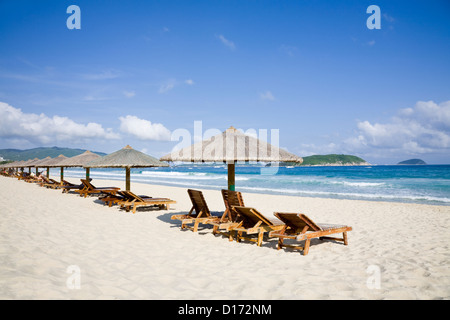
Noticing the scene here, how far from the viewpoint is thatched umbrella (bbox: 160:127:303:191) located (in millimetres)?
6089

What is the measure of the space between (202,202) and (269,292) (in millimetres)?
3694

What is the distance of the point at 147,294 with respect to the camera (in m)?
3.40

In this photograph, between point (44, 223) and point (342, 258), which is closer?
point (342, 258)

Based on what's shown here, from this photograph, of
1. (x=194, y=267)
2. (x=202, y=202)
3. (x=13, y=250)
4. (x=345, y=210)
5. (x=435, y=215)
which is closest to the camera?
(x=194, y=267)

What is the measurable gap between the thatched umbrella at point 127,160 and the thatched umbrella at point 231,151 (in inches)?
151

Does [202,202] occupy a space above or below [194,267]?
above

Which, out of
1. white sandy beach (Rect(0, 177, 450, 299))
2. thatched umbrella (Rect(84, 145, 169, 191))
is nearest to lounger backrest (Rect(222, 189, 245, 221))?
white sandy beach (Rect(0, 177, 450, 299))

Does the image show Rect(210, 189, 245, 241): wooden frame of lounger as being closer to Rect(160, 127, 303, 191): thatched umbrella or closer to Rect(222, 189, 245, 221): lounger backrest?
Rect(222, 189, 245, 221): lounger backrest

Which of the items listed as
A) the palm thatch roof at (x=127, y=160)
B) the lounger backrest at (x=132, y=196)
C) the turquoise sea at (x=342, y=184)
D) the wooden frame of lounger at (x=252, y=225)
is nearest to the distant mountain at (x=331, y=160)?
the turquoise sea at (x=342, y=184)

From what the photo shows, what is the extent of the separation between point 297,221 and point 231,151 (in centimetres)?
188

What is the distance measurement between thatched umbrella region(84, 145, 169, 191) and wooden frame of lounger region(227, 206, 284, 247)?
497cm
